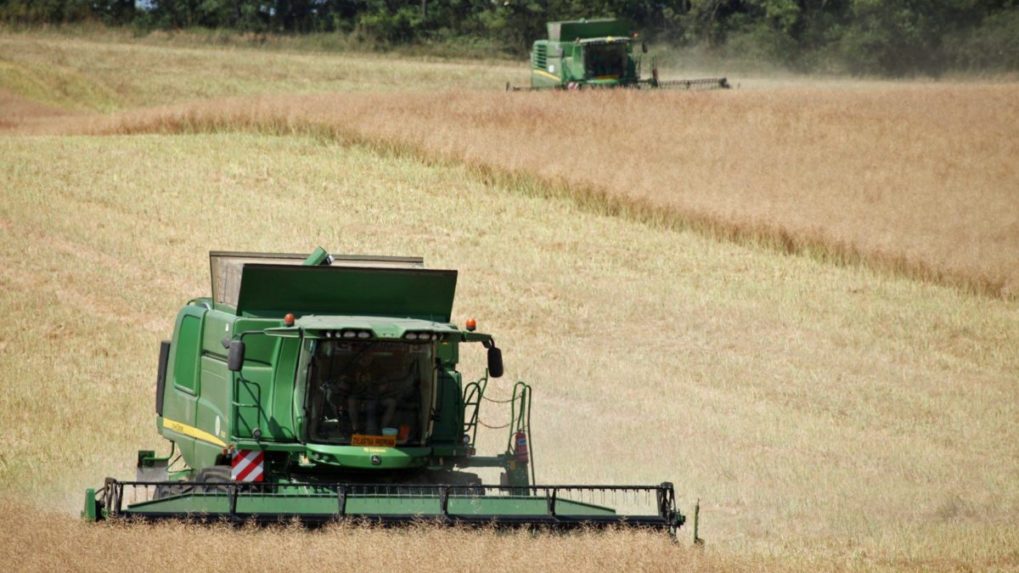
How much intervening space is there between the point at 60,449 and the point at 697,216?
1445 centimetres

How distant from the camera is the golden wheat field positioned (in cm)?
1209

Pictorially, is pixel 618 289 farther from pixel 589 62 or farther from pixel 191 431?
→ pixel 589 62

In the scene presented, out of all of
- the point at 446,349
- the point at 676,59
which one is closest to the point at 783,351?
the point at 446,349

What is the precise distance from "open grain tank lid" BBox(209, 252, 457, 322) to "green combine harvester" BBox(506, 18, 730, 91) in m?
28.3

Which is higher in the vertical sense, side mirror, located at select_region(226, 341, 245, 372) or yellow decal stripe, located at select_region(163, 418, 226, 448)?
side mirror, located at select_region(226, 341, 245, 372)

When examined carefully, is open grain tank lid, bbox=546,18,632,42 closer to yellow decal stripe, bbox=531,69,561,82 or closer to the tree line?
yellow decal stripe, bbox=531,69,561,82

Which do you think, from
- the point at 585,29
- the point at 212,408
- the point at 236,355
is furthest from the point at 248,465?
the point at 585,29

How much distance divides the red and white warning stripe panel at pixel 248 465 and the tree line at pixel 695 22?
150 feet

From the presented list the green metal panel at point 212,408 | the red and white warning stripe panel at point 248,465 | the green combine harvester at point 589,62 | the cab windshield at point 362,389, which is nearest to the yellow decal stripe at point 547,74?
the green combine harvester at point 589,62

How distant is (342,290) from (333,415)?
3.84 ft

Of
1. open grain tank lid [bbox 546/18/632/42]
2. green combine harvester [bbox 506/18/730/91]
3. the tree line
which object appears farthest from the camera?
the tree line

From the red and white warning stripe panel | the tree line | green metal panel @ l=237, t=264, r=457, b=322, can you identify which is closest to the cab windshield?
the red and white warning stripe panel

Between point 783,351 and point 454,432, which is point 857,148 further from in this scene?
point 454,432

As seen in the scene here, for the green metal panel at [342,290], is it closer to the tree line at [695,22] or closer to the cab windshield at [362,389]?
the cab windshield at [362,389]
